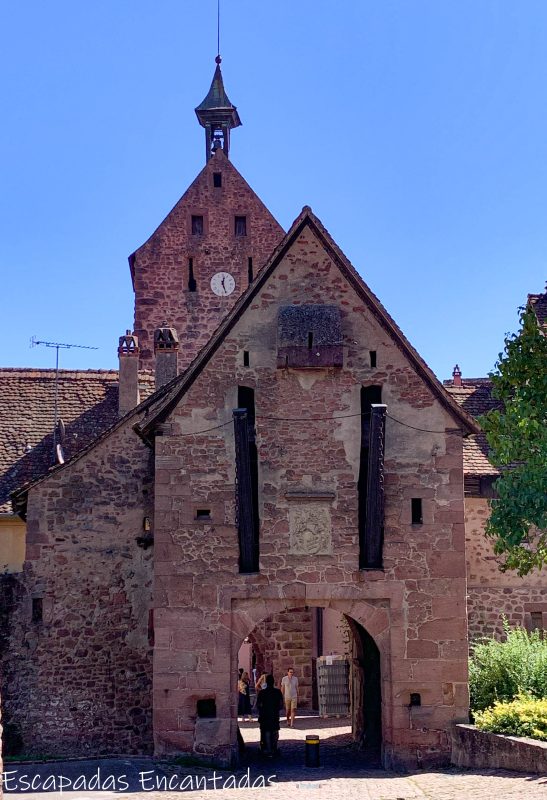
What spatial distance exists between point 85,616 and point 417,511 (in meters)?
6.94

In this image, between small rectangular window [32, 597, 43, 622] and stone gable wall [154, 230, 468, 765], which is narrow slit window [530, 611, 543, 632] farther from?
small rectangular window [32, 597, 43, 622]

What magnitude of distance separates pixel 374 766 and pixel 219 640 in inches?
138

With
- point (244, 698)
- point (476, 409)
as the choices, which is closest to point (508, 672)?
point (476, 409)

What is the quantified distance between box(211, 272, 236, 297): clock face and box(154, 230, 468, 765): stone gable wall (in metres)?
13.6

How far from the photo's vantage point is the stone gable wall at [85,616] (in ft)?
74.9

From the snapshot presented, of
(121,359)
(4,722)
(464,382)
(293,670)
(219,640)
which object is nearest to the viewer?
(219,640)

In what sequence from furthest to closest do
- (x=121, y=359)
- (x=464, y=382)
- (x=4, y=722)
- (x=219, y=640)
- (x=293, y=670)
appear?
1. (x=464, y=382)
2. (x=293, y=670)
3. (x=121, y=359)
4. (x=4, y=722)
5. (x=219, y=640)

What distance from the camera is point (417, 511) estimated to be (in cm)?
2141

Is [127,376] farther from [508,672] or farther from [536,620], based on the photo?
[508,672]

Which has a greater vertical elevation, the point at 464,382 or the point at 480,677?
the point at 464,382

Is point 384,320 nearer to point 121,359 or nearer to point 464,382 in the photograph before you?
point 121,359

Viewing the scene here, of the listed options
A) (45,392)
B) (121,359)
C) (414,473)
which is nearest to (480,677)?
(414,473)

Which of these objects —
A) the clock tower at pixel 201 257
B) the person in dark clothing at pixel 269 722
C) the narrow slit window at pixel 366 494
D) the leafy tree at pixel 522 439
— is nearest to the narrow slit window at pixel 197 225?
the clock tower at pixel 201 257

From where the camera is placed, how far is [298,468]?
21.3m
